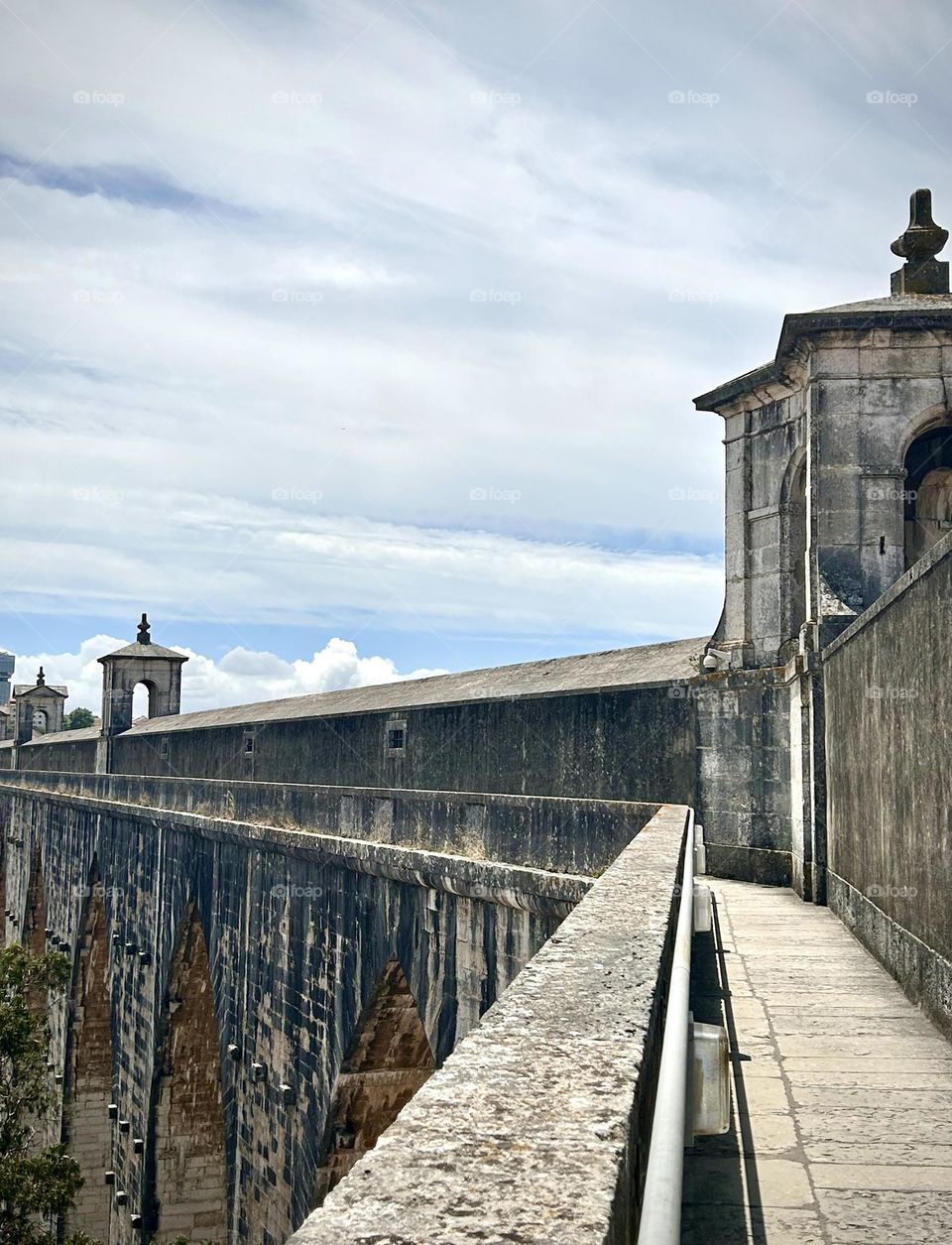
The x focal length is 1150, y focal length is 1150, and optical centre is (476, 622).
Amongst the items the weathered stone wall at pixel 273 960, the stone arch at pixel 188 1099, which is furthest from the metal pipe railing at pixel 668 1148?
the stone arch at pixel 188 1099

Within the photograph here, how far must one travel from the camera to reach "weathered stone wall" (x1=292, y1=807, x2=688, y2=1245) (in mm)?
1235

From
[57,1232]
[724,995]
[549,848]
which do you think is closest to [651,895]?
[724,995]

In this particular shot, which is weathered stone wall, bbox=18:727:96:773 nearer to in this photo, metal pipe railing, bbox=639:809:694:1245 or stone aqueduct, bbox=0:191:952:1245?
stone aqueduct, bbox=0:191:952:1245

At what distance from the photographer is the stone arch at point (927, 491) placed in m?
10.8

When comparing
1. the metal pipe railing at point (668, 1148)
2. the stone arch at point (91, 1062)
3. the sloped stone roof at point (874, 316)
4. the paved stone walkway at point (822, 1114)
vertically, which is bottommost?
the stone arch at point (91, 1062)

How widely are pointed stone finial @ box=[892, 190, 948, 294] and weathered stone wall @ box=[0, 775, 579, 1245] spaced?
21.7 ft

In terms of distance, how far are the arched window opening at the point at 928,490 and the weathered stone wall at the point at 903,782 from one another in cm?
403

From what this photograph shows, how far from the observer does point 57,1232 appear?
17312 millimetres

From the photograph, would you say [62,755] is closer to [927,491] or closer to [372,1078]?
[372,1078]

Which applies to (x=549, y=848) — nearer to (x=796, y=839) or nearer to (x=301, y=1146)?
(x=796, y=839)

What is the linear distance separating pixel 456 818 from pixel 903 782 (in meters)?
4.54

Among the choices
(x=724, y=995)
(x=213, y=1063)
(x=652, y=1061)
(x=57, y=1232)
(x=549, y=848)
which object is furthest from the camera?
(x=57, y=1232)

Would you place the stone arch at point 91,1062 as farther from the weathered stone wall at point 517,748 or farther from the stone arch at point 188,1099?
the weathered stone wall at point 517,748

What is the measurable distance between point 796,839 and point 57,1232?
45.9 ft
